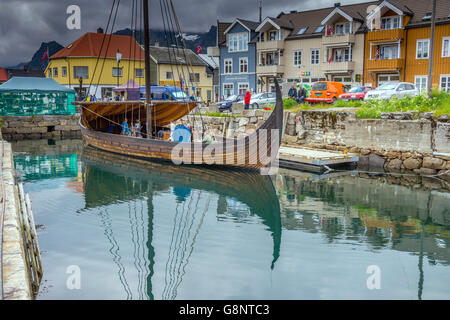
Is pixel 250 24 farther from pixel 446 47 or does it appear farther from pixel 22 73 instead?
pixel 22 73

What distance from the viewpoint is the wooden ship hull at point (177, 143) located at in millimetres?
15188

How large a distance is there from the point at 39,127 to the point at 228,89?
2187 cm

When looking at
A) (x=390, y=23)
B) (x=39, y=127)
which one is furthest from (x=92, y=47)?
(x=390, y=23)

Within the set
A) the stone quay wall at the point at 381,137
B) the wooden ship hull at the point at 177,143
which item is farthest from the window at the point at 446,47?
the wooden ship hull at the point at 177,143

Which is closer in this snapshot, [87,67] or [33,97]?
[33,97]

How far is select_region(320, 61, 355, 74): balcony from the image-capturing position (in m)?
37.0

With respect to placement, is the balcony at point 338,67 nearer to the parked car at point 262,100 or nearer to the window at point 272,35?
the window at point 272,35

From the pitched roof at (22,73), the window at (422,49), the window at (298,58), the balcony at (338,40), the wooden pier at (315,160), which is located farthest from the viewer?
the pitched roof at (22,73)

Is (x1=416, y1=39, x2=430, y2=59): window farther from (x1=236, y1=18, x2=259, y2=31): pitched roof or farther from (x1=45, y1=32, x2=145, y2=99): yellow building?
(x1=45, y1=32, x2=145, y2=99): yellow building

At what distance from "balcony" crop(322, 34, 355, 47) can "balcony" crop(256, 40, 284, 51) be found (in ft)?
16.0

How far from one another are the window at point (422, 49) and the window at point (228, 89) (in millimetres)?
19488

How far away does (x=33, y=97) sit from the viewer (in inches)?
1249

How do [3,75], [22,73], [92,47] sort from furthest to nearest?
1. [22,73]
2. [3,75]
3. [92,47]
